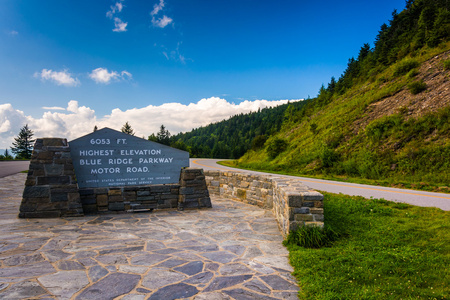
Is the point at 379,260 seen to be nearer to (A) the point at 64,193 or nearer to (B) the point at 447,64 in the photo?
(A) the point at 64,193

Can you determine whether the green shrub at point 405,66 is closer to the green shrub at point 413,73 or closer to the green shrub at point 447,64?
the green shrub at point 413,73

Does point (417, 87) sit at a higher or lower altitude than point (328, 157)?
higher

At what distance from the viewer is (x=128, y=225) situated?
229 inches

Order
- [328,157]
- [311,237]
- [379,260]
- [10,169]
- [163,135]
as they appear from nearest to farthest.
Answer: [379,260] < [311,237] < [328,157] < [10,169] < [163,135]

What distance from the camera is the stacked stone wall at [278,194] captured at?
15.5 feet

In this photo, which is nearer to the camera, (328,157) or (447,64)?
(447,64)

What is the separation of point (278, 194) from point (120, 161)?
4.31 m

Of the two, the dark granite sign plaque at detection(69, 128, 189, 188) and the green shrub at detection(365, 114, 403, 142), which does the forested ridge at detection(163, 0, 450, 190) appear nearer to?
the green shrub at detection(365, 114, 403, 142)

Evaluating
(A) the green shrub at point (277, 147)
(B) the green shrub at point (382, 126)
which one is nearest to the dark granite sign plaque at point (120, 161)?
(B) the green shrub at point (382, 126)

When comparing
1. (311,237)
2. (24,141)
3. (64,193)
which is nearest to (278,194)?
(311,237)

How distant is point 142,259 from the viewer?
3936 mm

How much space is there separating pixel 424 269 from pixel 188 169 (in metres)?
5.62

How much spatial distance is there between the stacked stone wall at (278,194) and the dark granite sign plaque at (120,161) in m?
2.39

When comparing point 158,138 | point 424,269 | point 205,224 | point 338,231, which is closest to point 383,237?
point 338,231
